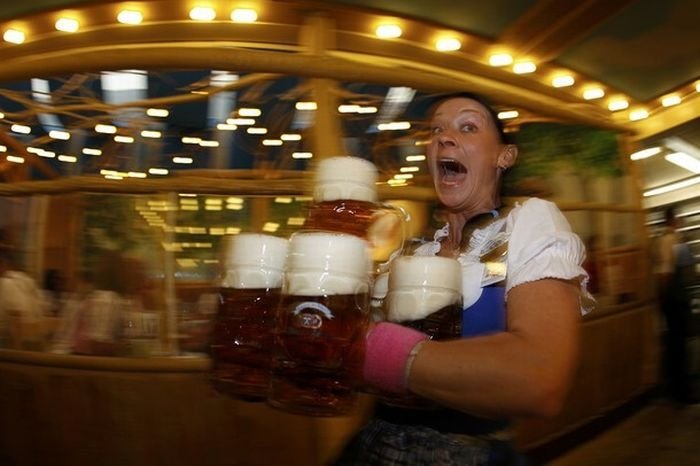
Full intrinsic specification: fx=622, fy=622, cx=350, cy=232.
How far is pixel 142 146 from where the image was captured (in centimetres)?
210

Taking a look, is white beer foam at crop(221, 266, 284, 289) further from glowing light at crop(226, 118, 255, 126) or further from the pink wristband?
glowing light at crop(226, 118, 255, 126)

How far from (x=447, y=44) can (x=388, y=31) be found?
432 mm

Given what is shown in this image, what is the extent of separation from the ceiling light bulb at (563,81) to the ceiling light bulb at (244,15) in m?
2.23

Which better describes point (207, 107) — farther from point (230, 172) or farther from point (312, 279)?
point (312, 279)

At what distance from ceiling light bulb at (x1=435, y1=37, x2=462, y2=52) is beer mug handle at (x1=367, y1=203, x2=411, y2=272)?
2955 mm

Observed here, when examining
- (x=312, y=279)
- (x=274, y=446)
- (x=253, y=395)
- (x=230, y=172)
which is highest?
(x=230, y=172)

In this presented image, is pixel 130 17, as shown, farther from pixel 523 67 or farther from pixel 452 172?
pixel 452 172

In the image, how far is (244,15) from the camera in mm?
3588

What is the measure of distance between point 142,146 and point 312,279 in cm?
148

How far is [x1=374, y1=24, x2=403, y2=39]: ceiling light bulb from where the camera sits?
374 centimetres

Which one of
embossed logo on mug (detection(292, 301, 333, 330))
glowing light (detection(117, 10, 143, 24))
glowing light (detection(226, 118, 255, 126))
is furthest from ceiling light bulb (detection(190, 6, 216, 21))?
embossed logo on mug (detection(292, 301, 333, 330))

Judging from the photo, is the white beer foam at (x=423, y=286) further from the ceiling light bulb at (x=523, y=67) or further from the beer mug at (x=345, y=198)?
the ceiling light bulb at (x=523, y=67)

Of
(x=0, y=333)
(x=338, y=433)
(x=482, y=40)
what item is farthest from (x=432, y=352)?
(x=482, y=40)

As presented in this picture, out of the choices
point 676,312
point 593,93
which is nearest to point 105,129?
point 593,93
